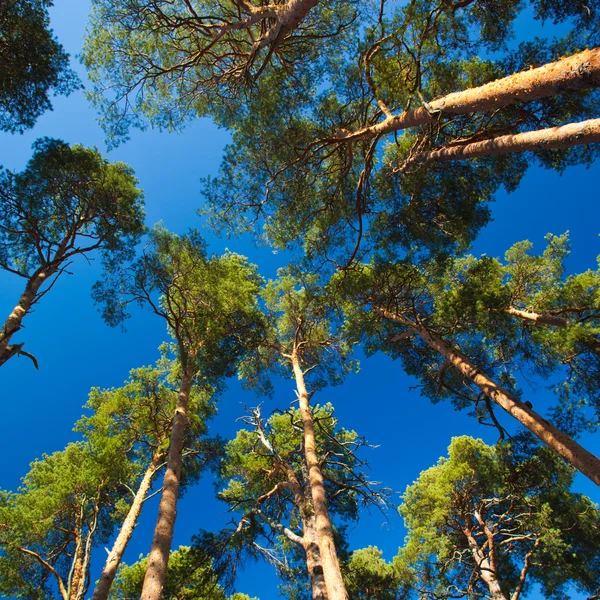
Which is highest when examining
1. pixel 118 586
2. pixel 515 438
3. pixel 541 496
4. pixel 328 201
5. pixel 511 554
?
pixel 328 201

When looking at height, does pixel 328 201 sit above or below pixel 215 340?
above

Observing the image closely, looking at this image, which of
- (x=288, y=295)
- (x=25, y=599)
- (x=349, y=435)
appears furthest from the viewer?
(x=288, y=295)

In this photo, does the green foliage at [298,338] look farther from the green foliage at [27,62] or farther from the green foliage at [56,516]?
the green foliage at [27,62]

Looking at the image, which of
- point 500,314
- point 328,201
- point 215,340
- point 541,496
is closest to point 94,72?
point 328,201

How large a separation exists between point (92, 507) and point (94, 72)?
12.7 m

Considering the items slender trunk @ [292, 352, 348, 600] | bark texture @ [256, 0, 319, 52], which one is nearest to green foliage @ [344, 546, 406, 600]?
slender trunk @ [292, 352, 348, 600]

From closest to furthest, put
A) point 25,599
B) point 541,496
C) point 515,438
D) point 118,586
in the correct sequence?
point 25,599 → point 515,438 → point 541,496 → point 118,586

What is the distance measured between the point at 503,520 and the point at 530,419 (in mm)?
4432

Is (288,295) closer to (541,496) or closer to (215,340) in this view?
(215,340)

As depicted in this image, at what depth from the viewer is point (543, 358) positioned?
11609mm

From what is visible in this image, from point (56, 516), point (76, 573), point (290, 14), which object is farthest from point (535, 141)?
point (56, 516)

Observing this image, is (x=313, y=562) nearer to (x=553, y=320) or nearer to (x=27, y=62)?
(x=553, y=320)

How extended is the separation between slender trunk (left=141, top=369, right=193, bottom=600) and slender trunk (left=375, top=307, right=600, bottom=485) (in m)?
7.04

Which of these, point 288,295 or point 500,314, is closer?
point 500,314
